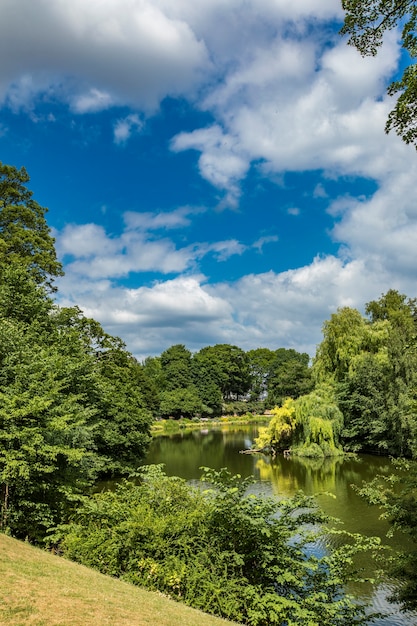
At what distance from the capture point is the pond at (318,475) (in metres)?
10.1

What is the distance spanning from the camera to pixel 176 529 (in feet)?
26.4

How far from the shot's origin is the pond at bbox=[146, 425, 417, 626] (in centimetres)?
1007

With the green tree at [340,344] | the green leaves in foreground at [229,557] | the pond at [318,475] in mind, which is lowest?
the pond at [318,475]

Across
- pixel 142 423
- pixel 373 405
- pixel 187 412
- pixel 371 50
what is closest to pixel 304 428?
pixel 373 405

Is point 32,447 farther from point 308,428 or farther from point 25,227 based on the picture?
point 308,428

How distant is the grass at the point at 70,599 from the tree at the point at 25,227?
50.8ft

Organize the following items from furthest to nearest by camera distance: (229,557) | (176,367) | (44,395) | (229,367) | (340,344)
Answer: (229,367)
(176,367)
(340,344)
(44,395)
(229,557)

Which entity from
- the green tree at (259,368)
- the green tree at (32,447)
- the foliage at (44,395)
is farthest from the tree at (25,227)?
the green tree at (259,368)

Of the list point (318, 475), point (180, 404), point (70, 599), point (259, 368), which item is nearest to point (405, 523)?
point (70, 599)

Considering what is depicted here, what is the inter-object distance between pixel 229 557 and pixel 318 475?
57.5 feet

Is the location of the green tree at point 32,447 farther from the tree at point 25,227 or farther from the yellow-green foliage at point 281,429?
the yellow-green foliage at point 281,429

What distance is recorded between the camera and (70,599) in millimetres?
5711

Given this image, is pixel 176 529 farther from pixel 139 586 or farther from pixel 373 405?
pixel 373 405

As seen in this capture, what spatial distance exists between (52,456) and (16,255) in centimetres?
1250
